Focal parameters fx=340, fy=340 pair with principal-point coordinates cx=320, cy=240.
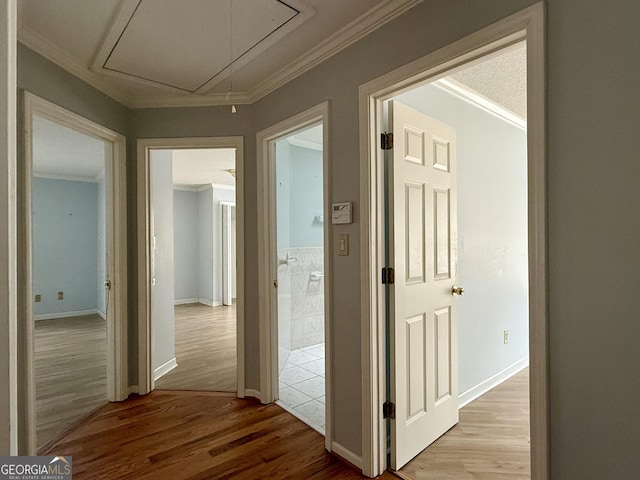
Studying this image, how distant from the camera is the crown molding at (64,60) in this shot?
1.84 m

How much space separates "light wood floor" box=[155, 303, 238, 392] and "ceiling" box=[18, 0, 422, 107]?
97.5 inches

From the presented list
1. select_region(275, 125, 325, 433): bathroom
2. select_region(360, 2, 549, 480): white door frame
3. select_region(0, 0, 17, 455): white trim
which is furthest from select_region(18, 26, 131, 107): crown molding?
select_region(0, 0, 17, 455): white trim

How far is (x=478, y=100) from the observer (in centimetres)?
273

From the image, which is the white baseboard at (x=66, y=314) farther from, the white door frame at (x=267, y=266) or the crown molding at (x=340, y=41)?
the crown molding at (x=340, y=41)

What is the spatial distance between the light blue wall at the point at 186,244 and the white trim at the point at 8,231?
6847 millimetres

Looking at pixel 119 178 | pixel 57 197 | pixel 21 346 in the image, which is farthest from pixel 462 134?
pixel 57 197

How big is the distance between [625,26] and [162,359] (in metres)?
3.76

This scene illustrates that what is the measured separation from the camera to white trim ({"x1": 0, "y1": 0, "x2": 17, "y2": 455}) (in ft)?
1.48

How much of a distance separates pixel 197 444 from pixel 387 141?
2.17 m

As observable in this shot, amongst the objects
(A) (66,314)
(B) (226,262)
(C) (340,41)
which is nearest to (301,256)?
(C) (340,41)

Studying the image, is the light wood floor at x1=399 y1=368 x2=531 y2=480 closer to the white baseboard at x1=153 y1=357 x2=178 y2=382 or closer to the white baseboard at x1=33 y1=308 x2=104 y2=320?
the white baseboard at x1=153 y1=357 x2=178 y2=382

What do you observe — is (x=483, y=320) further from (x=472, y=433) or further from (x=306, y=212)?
(x=306, y=212)

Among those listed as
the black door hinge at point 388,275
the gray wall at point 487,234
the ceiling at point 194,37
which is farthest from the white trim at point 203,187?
the black door hinge at point 388,275

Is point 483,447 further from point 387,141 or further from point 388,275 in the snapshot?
point 387,141
